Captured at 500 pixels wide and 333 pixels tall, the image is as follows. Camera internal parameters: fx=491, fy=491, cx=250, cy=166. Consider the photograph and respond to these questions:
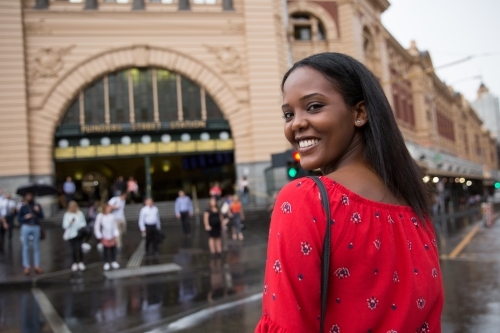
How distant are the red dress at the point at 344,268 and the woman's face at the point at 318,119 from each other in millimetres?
192

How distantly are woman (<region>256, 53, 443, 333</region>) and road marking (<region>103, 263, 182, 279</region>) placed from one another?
11.3 metres

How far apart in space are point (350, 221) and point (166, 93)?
29.6 meters

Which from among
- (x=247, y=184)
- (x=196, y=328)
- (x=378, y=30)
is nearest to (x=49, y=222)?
(x=247, y=184)

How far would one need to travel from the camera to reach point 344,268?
153cm

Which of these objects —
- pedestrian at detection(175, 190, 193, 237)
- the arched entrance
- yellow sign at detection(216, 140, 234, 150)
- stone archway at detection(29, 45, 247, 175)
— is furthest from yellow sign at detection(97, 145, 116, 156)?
pedestrian at detection(175, 190, 193, 237)

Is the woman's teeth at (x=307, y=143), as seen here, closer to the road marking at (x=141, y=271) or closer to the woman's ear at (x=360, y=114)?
the woman's ear at (x=360, y=114)

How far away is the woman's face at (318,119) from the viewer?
5.66ft

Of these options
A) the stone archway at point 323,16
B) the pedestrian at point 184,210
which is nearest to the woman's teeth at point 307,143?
the pedestrian at point 184,210

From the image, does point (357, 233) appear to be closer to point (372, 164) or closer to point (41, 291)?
point (372, 164)

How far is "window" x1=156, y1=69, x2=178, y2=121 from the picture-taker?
3020 cm

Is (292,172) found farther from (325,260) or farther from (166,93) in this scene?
(166,93)

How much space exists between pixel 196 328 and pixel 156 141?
23.9 m

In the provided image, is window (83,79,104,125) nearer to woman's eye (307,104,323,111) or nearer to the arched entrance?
the arched entrance

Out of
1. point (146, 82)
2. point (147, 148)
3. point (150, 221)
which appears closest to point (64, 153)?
point (147, 148)
